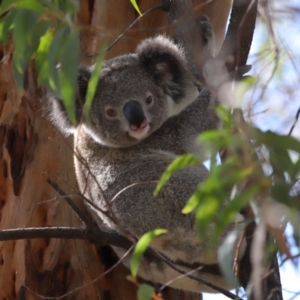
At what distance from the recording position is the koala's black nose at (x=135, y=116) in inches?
114

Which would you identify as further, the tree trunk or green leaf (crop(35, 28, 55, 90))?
the tree trunk

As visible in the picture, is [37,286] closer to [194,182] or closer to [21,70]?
[194,182]

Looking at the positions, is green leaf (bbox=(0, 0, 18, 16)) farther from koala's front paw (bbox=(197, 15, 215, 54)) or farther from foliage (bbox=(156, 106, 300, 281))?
koala's front paw (bbox=(197, 15, 215, 54))

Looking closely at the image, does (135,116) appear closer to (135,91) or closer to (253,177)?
(135,91)

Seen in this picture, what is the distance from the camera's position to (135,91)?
3111 mm

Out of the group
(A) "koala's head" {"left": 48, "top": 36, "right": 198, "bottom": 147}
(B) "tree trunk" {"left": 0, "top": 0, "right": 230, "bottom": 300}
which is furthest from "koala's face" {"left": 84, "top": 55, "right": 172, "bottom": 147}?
(B) "tree trunk" {"left": 0, "top": 0, "right": 230, "bottom": 300}

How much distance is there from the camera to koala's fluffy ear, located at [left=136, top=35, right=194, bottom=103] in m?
3.18

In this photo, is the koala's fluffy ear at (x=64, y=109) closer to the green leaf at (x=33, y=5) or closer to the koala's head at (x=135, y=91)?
the koala's head at (x=135, y=91)

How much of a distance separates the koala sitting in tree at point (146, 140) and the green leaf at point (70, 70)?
1.19 metres

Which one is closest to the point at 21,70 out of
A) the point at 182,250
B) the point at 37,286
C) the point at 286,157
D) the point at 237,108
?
the point at 237,108

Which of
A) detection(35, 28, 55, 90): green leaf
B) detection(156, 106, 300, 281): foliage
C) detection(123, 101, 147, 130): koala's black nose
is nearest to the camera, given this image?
detection(156, 106, 300, 281): foliage

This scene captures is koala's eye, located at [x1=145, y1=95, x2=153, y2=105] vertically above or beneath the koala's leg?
above

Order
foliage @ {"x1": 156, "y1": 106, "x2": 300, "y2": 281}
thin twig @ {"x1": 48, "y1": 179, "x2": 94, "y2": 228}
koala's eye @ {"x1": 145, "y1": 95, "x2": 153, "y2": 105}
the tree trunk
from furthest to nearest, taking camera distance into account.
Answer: koala's eye @ {"x1": 145, "y1": 95, "x2": 153, "y2": 105}
the tree trunk
thin twig @ {"x1": 48, "y1": 179, "x2": 94, "y2": 228}
foliage @ {"x1": 156, "y1": 106, "x2": 300, "y2": 281}

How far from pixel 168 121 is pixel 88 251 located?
79 cm
